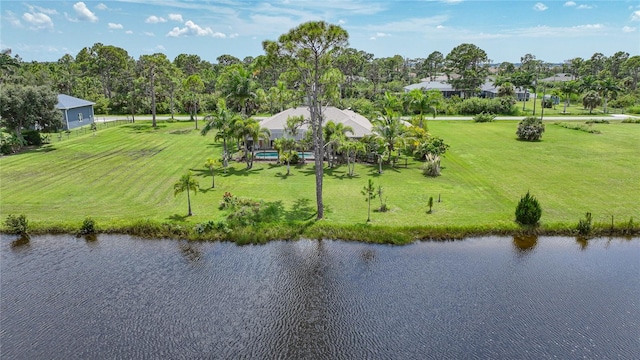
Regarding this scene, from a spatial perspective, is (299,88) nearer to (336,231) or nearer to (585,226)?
(336,231)

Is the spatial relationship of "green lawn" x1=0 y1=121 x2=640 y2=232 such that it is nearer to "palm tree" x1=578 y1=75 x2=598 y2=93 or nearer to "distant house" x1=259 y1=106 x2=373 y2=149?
"distant house" x1=259 y1=106 x2=373 y2=149

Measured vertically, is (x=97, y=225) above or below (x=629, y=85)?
below

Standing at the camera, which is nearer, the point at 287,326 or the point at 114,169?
the point at 287,326

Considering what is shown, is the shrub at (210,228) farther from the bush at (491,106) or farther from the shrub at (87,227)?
the bush at (491,106)

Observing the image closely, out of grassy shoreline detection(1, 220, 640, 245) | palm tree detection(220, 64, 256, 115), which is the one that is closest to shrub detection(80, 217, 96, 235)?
grassy shoreline detection(1, 220, 640, 245)

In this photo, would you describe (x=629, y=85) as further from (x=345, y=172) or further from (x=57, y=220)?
(x=57, y=220)

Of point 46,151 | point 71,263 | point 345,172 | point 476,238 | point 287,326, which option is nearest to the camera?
point 287,326

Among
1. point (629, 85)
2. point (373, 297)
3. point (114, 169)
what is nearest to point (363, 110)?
point (114, 169)

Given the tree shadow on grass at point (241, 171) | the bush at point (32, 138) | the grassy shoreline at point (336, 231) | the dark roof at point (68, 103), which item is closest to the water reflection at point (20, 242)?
the grassy shoreline at point (336, 231)
